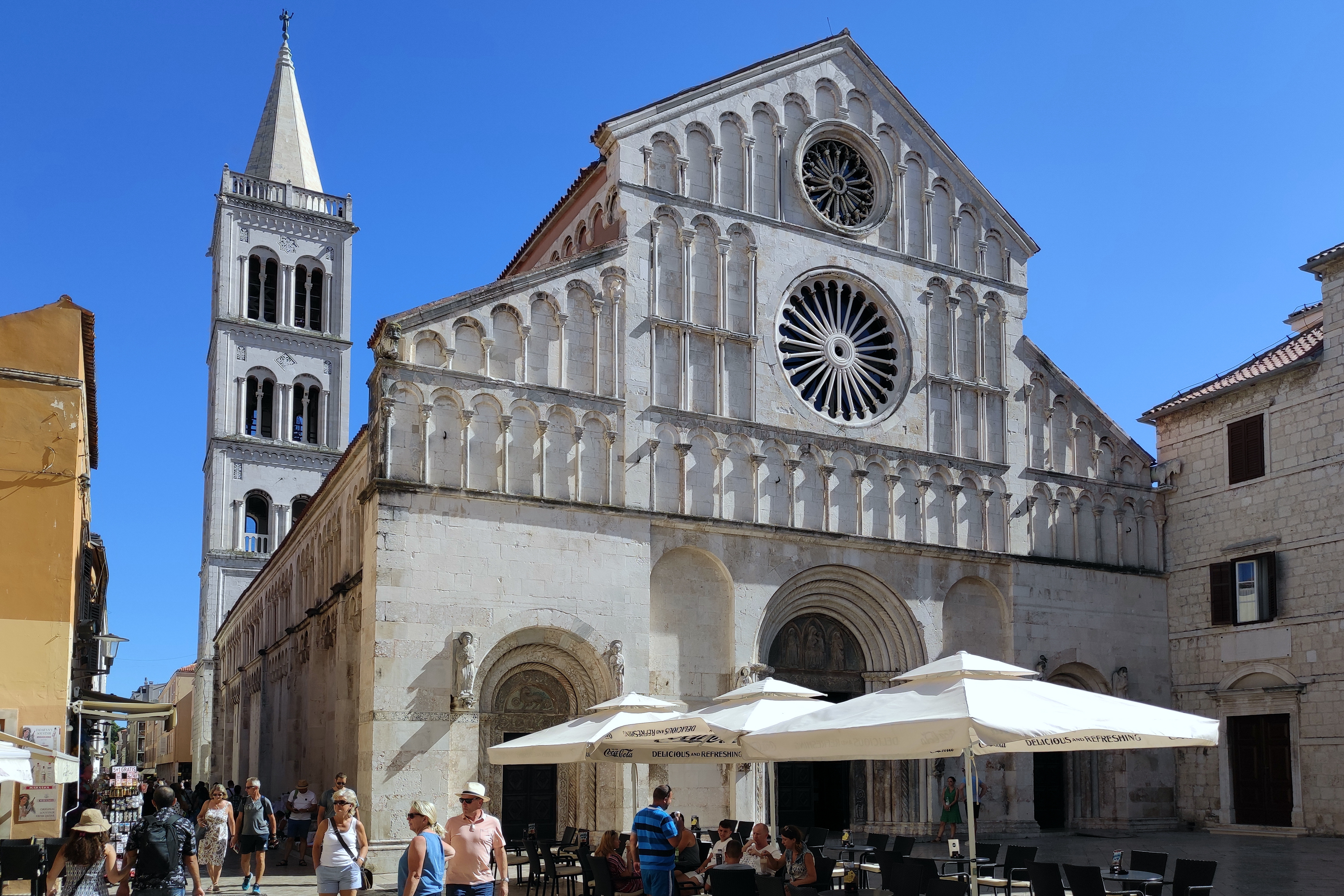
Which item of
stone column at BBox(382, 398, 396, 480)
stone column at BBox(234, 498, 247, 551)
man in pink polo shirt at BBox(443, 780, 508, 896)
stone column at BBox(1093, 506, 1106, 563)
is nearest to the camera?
man in pink polo shirt at BBox(443, 780, 508, 896)

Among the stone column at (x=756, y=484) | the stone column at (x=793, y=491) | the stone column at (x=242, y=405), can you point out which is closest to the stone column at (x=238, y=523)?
the stone column at (x=242, y=405)

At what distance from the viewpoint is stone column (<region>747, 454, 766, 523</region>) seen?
2466cm

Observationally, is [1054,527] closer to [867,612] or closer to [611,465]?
[867,612]

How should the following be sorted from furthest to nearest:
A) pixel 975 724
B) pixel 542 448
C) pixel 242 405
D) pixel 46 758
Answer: pixel 242 405 < pixel 542 448 < pixel 46 758 < pixel 975 724

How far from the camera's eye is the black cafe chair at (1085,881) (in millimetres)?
12078

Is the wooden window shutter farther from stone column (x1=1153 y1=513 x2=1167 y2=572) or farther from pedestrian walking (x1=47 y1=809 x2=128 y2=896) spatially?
pedestrian walking (x1=47 y1=809 x2=128 y2=896)

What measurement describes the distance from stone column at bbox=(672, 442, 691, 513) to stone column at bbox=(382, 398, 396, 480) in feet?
18.2

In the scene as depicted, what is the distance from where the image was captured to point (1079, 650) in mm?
28016

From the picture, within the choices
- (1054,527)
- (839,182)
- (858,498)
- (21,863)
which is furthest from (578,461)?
Result: (1054,527)

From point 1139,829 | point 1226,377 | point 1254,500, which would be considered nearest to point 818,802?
point 1139,829

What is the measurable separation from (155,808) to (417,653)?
33.2 feet

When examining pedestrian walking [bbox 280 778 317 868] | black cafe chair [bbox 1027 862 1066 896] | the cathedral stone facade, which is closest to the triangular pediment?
the cathedral stone facade

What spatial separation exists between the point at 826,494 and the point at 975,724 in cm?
1468

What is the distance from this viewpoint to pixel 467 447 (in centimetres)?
2192
